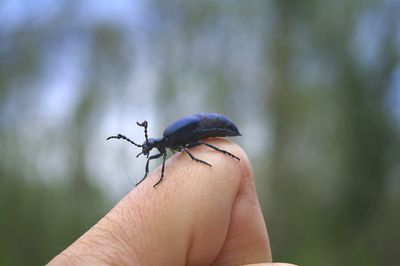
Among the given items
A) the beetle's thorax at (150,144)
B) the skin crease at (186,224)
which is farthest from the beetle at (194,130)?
the skin crease at (186,224)

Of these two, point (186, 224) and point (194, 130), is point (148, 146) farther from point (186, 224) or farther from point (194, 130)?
point (186, 224)

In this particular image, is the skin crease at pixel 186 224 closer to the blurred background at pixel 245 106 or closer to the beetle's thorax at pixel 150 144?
the beetle's thorax at pixel 150 144

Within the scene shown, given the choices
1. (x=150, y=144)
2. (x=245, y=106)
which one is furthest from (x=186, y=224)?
(x=245, y=106)

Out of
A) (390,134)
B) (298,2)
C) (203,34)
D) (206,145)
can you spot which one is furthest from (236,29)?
(206,145)

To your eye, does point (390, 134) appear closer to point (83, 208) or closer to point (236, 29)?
point (236, 29)

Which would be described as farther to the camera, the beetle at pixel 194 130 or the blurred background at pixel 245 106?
the blurred background at pixel 245 106

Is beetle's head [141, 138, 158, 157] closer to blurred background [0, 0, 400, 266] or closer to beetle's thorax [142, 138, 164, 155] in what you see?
beetle's thorax [142, 138, 164, 155]
